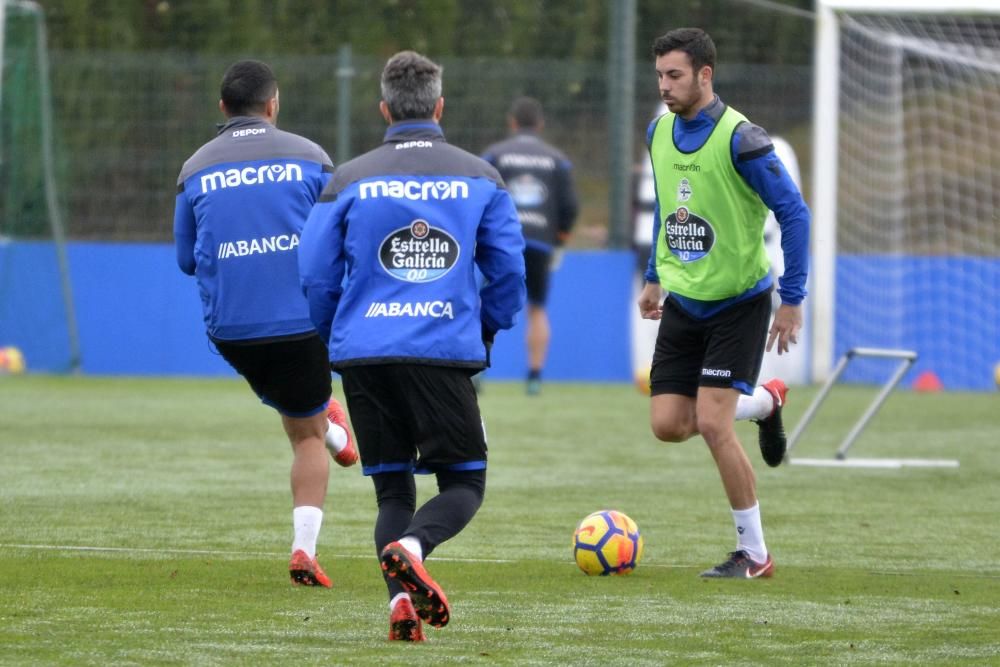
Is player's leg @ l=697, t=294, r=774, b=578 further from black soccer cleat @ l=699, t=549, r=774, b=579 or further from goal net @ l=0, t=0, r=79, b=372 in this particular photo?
goal net @ l=0, t=0, r=79, b=372

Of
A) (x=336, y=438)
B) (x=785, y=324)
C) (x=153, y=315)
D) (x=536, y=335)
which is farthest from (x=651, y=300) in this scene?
(x=153, y=315)

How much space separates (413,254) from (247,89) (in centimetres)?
156

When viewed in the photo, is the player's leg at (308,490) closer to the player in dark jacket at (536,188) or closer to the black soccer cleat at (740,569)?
the black soccer cleat at (740,569)

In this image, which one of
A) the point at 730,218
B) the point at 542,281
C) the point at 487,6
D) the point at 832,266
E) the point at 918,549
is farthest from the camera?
the point at 487,6

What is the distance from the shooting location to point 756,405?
7105mm

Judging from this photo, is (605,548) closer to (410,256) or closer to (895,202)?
(410,256)

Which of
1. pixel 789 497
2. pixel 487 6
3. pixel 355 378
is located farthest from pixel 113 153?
pixel 355 378

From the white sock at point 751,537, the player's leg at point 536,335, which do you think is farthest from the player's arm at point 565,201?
→ the white sock at point 751,537

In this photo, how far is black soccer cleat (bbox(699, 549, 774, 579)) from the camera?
6.59m

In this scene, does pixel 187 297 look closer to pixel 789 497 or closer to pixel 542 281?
pixel 542 281

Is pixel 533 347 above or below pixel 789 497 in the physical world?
below

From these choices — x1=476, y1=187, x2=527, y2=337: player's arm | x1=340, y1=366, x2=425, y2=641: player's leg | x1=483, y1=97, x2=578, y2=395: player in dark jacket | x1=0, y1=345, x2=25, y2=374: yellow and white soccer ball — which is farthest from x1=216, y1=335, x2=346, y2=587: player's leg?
x1=0, y1=345, x2=25, y2=374: yellow and white soccer ball

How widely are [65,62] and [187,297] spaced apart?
2.76m

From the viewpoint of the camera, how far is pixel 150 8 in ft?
63.2
